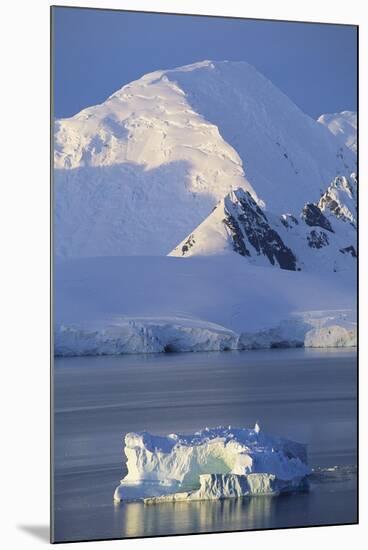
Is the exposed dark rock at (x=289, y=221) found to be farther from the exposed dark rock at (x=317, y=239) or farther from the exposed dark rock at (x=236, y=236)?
the exposed dark rock at (x=236, y=236)

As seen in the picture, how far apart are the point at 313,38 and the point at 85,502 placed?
3606mm

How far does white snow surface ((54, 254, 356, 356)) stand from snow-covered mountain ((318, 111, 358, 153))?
0.98 metres

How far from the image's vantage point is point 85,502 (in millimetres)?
10367

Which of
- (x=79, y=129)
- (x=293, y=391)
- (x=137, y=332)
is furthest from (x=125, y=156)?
(x=293, y=391)

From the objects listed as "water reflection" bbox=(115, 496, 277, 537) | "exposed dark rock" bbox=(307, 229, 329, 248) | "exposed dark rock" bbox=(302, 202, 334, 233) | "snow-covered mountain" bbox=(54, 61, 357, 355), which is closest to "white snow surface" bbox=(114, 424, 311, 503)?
"water reflection" bbox=(115, 496, 277, 537)

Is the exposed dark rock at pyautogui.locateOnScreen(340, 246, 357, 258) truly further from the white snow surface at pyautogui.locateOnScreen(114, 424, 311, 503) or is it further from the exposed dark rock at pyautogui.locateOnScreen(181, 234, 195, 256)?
the white snow surface at pyautogui.locateOnScreen(114, 424, 311, 503)

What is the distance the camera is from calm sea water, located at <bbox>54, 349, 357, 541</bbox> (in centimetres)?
1038

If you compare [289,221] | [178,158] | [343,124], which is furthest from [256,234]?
[343,124]

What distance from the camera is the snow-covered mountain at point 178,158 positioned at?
10.6m

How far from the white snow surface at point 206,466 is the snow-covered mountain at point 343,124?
2159mm

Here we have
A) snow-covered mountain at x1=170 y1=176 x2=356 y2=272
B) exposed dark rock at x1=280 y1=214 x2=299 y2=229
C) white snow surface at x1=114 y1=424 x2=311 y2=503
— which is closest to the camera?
white snow surface at x1=114 y1=424 x2=311 y2=503

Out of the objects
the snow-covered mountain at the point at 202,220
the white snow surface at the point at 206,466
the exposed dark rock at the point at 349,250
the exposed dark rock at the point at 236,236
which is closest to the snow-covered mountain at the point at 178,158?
the snow-covered mountain at the point at 202,220

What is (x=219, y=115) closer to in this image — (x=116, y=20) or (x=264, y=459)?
(x=116, y=20)

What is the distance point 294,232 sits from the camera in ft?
36.7
